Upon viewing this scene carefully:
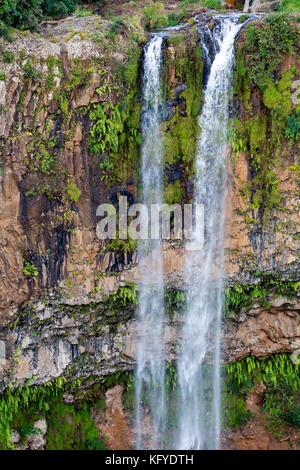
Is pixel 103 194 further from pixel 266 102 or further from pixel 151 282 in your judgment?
pixel 266 102

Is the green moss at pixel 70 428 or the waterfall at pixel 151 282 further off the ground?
the waterfall at pixel 151 282

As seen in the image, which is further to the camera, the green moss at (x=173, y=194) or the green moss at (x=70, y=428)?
the green moss at (x=70, y=428)

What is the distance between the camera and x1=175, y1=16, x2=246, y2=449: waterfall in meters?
12.8

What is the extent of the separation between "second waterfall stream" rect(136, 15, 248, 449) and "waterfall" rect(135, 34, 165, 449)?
3cm

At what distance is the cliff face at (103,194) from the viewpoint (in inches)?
461

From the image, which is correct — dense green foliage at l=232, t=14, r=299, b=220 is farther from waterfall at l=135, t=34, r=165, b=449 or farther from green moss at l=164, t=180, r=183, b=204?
waterfall at l=135, t=34, r=165, b=449

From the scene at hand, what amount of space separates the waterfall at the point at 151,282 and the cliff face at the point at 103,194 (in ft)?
0.90

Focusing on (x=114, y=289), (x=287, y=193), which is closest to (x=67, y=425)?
(x=114, y=289)

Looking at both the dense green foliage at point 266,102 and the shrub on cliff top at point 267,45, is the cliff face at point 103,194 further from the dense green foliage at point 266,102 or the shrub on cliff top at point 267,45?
the shrub on cliff top at point 267,45

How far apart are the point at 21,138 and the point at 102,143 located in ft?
7.33

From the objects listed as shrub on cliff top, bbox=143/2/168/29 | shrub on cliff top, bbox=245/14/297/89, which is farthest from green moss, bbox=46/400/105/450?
shrub on cliff top, bbox=143/2/168/29

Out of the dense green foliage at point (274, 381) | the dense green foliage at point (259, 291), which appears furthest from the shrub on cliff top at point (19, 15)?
the dense green foliage at point (274, 381)

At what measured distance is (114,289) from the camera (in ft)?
45.2

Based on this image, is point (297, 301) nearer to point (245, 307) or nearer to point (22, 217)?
point (245, 307)
